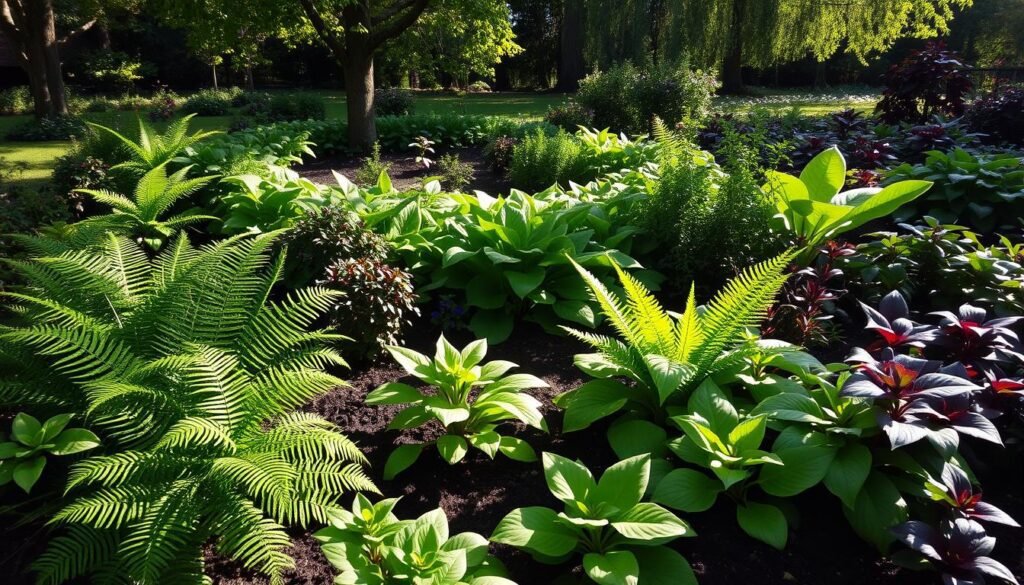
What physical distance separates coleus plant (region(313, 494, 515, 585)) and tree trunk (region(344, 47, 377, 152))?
29.2 ft

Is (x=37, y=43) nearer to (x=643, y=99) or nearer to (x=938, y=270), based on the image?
(x=643, y=99)

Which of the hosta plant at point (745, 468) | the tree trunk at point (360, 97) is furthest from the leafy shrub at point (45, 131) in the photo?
the hosta plant at point (745, 468)

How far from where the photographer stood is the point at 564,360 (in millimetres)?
3617

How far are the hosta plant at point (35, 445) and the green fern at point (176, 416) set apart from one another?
0.32ft

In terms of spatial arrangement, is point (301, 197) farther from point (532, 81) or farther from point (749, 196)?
point (532, 81)

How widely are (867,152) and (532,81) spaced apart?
34544mm

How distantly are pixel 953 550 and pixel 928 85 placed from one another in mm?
8520

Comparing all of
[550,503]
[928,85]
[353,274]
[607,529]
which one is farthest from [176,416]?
[928,85]

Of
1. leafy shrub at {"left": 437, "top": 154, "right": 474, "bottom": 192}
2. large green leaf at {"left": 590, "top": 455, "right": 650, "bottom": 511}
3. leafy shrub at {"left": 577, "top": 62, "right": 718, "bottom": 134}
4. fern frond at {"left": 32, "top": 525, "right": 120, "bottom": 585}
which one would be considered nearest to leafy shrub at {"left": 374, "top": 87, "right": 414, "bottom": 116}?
leafy shrub at {"left": 577, "top": 62, "right": 718, "bottom": 134}

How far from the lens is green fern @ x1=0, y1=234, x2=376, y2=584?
6.32 ft

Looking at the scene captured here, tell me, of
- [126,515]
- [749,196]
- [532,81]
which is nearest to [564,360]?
[749,196]

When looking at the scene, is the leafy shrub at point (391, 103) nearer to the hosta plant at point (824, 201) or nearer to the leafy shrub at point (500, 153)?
the leafy shrub at point (500, 153)

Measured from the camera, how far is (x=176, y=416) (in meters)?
2.25

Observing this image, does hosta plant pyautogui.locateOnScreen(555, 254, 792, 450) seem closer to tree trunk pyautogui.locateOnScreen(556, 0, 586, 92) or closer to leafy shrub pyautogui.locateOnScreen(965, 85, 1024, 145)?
leafy shrub pyautogui.locateOnScreen(965, 85, 1024, 145)
